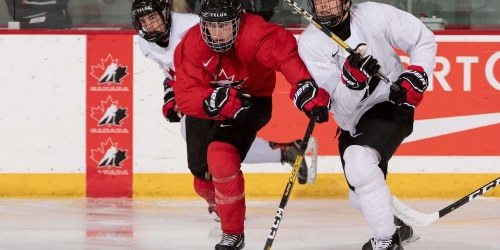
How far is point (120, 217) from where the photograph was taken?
4.69 meters

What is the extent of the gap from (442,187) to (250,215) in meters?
1.22

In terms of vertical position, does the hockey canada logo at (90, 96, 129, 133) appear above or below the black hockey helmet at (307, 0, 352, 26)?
below

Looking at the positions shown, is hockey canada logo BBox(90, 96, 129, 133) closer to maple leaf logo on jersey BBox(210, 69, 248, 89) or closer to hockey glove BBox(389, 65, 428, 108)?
maple leaf logo on jersey BBox(210, 69, 248, 89)

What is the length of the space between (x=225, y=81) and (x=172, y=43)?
0.45 m

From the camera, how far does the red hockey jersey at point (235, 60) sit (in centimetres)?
344

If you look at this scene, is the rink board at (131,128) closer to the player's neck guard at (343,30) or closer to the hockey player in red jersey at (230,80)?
the hockey player in red jersey at (230,80)

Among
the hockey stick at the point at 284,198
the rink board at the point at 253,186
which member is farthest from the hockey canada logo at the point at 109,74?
the hockey stick at the point at 284,198

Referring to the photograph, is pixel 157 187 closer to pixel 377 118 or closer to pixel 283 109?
pixel 283 109

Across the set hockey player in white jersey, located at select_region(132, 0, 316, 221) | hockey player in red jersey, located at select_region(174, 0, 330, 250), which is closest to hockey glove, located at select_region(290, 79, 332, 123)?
hockey player in red jersey, located at select_region(174, 0, 330, 250)

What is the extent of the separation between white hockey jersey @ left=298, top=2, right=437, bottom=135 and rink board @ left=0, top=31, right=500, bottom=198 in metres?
1.90

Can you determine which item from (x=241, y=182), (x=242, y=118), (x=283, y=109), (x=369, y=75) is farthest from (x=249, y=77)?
(x=283, y=109)

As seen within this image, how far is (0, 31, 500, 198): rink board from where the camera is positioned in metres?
5.28

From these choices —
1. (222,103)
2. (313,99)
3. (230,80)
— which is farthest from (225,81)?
(313,99)

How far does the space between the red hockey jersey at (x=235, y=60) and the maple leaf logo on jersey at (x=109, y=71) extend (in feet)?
5.74
